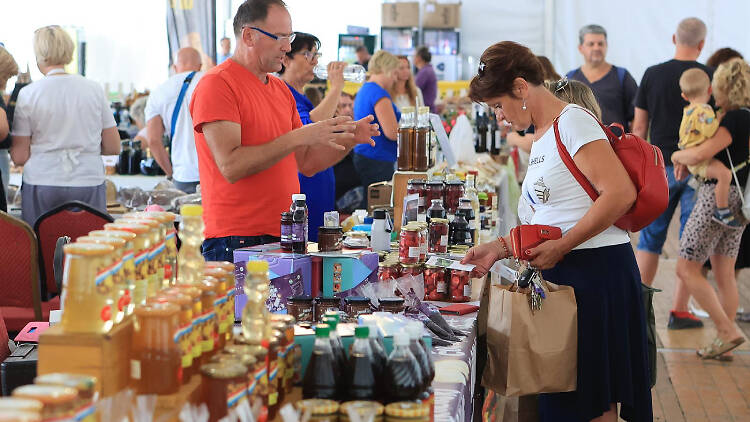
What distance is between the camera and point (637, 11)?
501 inches

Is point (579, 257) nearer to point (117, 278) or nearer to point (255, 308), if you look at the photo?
point (255, 308)

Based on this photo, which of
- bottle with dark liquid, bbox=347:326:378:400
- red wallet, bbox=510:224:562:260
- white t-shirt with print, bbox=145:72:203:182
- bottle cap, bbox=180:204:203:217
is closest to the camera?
bottle with dark liquid, bbox=347:326:378:400

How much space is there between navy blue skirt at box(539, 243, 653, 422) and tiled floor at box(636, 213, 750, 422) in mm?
1630

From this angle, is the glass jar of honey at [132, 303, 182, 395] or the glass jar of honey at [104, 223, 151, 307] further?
the glass jar of honey at [104, 223, 151, 307]

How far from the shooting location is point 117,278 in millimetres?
1507

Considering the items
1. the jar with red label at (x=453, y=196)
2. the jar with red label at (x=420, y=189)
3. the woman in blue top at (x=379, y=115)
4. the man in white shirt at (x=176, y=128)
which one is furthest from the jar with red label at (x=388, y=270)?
the woman in blue top at (x=379, y=115)

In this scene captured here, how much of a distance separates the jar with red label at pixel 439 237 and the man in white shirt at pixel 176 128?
2.75 metres

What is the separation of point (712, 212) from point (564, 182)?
297 cm

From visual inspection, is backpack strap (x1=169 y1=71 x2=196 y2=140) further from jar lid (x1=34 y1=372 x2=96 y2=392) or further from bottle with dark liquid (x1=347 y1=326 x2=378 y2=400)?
jar lid (x1=34 y1=372 x2=96 y2=392)

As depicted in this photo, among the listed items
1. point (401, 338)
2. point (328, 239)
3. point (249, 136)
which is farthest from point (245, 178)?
point (401, 338)

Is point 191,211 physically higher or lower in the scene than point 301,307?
higher

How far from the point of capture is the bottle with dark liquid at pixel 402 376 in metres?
1.62

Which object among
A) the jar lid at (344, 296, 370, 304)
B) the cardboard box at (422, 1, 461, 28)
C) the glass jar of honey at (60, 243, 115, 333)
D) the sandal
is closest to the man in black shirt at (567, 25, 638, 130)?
the sandal

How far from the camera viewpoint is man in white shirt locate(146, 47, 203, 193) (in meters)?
5.73
